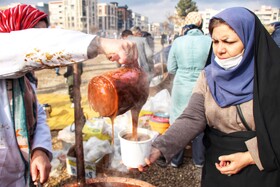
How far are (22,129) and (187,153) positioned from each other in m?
3.47

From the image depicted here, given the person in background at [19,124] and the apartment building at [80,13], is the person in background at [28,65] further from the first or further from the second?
the apartment building at [80,13]

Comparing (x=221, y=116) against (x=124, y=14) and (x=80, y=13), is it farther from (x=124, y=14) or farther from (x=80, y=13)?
(x=80, y=13)

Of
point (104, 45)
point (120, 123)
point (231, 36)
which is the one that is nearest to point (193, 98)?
point (231, 36)

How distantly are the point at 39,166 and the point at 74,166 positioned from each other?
2160 mm

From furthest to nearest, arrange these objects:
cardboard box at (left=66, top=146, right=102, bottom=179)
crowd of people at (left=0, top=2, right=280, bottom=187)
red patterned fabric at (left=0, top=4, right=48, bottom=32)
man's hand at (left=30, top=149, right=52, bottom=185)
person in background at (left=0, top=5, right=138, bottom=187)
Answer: cardboard box at (left=66, top=146, right=102, bottom=179) → man's hand at (left=30, top=149, right=52, bottom=185) → crowd of people at (left=0, top=2, right=280, bottom=187) → red patterned fabric at (left=0, top=4, right=48, bottom=32) → person in background at (left=0, top=5, right=138, bottom=187)

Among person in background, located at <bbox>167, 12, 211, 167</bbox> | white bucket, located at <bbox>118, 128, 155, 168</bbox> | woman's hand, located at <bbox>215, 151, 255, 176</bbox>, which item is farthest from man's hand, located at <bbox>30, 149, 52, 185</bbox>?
person in background, located at <bbox>167, 12, 211, 167</bbox>

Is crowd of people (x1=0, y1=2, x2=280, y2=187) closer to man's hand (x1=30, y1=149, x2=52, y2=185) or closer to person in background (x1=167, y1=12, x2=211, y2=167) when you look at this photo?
man's hand (x1=30, y1=149, x2=52, y2=185)

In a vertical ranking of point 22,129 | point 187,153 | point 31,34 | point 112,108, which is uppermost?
point 31,34

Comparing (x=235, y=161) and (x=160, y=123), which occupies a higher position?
(x=235, y=161)

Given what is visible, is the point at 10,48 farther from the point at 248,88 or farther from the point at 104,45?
the point at 248,88

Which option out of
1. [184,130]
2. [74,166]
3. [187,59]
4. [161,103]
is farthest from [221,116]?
[161,103]

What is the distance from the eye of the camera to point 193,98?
1778 mm

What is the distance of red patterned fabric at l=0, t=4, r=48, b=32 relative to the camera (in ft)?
3.62

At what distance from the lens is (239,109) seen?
159 cm
